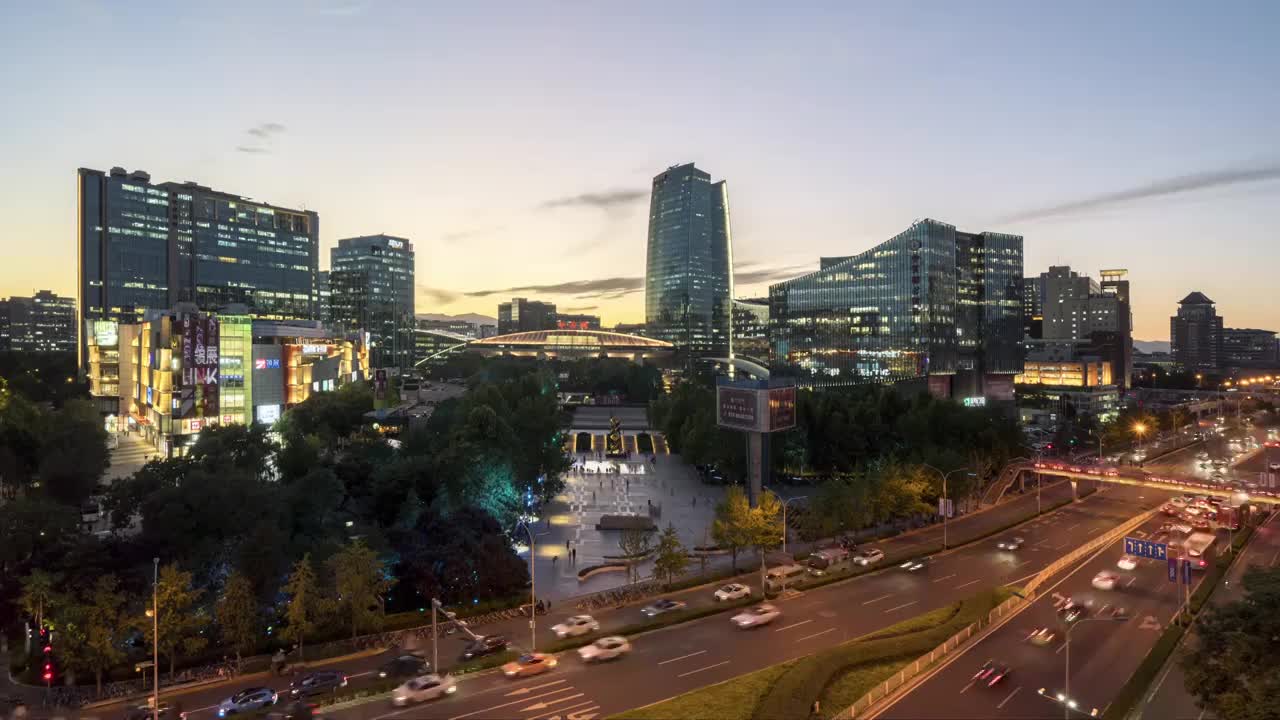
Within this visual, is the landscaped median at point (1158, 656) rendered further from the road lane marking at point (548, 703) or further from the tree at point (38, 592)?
the tree at point (38, 592)

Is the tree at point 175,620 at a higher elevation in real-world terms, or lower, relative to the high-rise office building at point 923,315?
lower

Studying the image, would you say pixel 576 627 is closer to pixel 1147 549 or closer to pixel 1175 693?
pixel 1175 693

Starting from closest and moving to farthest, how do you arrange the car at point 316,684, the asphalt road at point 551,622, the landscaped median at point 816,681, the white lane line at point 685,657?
the landscaped median at point 816,681 → the car at point 316,684 → the asphalt road at point 551,622 → the white lane line at point 685,657

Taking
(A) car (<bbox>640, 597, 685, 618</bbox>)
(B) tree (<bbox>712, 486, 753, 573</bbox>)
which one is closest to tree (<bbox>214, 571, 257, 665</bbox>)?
(A) car (<bbox>640, 597, 685, 618</bbox>)

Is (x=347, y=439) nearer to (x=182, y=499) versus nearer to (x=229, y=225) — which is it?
(x=182, y=499)

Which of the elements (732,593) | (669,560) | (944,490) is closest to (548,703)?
(669,560)

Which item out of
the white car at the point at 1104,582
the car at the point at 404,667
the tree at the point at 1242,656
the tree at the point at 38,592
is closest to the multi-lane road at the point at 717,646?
the car at the point at 404,667

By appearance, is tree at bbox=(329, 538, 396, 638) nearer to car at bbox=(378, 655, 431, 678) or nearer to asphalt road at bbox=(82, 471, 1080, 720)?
asphalt road at bbox=(82, 471, 1080, 720)
